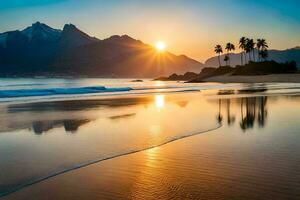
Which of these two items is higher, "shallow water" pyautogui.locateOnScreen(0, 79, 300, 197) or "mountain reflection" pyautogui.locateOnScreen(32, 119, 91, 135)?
"mountain reflection" pyautogui.locateOnScreen(32, 119, 91, 135)

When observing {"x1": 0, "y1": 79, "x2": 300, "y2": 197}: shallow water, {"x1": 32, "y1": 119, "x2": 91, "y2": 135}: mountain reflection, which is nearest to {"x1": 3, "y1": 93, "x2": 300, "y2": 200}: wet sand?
{"x1": 0, "y1": 79, "x2": 300, "y2": 197}: shallow water

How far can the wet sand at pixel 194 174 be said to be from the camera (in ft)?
23.8

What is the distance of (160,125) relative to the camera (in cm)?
1731

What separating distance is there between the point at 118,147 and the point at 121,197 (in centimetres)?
503

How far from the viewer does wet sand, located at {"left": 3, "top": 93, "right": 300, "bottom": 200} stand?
7266 millimetres

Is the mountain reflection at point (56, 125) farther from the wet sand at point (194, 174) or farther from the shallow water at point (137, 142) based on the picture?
the wet sand at point (194, 174)

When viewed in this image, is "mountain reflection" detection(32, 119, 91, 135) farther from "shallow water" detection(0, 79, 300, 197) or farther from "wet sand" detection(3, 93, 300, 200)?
"wet sand" detection(3, 93, 300, 200)

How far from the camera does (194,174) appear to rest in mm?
8625

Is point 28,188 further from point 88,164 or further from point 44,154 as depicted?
point 44,154

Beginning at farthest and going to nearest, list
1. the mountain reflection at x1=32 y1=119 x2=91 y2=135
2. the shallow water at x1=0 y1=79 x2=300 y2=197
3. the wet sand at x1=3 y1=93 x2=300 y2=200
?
the mountain reflection at x1=32 y1=119 x2=91 y2=135 → the shallow water at x1=0 y1=79 x2=300 y2=197 → the wet sand at x1=3 y1=93 x2=300 y2=200

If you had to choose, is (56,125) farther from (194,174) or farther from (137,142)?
(194,174)

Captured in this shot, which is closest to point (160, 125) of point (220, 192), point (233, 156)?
point (233, 156)

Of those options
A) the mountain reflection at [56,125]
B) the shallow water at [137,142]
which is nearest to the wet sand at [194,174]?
the shallow water at [137,142]

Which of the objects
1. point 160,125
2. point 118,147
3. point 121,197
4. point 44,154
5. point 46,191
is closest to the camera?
point 121,197
